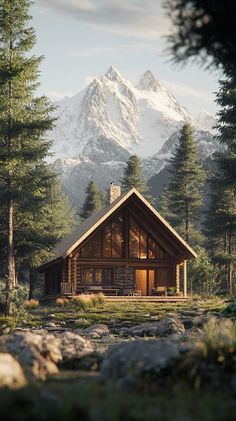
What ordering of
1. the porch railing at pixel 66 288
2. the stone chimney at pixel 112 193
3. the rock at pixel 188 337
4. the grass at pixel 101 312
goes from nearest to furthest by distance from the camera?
the rock at pixel 188 337, the grass at pixel 101 312, the porch railing at pixel 66 288, the stone chimney at pixel 112 193

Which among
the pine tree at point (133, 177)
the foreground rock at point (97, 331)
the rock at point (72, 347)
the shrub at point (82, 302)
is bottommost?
the foreground rock at point (97, 331)

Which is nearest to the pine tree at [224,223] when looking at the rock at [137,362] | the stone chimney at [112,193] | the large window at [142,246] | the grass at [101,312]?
the large window at [142,246]

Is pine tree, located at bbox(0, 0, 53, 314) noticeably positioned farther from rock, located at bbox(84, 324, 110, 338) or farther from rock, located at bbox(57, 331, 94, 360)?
rock, located at bbox(57, 331, 94, 360)

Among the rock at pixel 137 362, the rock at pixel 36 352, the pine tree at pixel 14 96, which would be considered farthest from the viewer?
the pine tree at pixel 14 96

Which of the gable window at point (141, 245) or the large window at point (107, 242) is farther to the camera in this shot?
the gable window at point (141, 245)

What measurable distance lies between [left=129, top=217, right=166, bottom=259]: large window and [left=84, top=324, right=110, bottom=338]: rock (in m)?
16.6

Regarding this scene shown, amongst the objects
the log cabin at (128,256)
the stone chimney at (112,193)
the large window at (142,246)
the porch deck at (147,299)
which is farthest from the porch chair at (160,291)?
the stone chimney at (112,193)

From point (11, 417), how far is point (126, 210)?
118 ft

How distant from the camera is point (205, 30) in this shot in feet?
34.6

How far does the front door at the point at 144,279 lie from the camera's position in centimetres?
4412

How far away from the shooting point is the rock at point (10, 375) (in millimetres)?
8789

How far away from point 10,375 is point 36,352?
1594mm

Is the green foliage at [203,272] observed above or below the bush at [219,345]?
above

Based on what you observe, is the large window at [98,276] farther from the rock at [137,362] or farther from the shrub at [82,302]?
the rock at [137,362]
